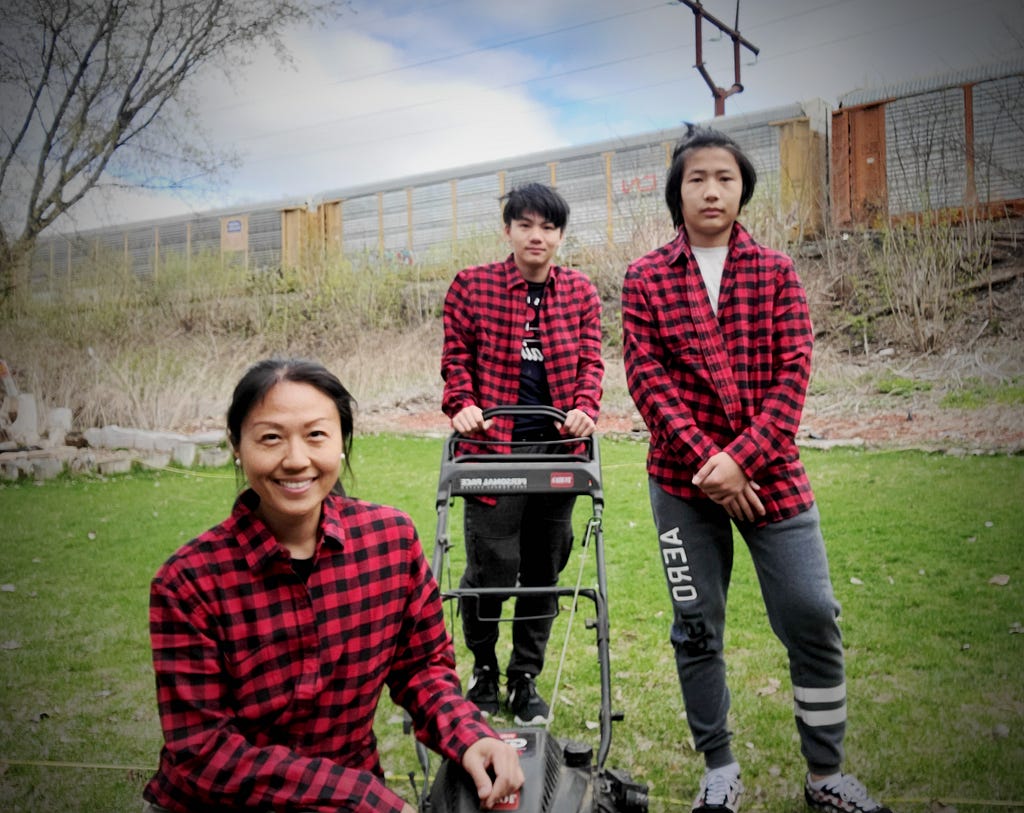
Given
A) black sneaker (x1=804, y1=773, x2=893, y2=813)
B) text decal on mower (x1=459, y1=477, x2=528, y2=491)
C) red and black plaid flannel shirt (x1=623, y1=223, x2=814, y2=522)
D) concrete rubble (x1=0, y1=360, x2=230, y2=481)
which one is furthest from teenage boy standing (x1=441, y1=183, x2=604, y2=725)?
concrete rubble (x1=0, y1=360, x2=230, y2=481)

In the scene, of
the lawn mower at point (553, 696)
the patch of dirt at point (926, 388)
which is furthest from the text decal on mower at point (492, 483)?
the patch of dirt at point (926, 388)

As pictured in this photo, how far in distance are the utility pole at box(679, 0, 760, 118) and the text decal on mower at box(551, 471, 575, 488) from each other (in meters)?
2.97

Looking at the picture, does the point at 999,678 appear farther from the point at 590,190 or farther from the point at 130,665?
the point at 590,190

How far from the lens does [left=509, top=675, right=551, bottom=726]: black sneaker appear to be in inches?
94.0

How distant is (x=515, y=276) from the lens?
7.87 feet

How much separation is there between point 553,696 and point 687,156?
3.55 feet

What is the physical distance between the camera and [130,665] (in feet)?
9.93

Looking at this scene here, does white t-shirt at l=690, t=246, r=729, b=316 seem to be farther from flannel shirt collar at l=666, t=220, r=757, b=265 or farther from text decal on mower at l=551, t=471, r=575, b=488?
text decal on mower at l=551, t=471, r=575, b=488

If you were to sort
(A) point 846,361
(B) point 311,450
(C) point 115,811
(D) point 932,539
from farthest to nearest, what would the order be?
1. (A) point 846,361
2. (D) point 932,539
3. (C) point 115,811
4. (B) point 311,450

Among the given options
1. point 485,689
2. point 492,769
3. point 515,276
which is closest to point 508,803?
point 492,769

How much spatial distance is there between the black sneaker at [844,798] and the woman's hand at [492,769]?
2.69 feet

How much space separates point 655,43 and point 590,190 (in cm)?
293

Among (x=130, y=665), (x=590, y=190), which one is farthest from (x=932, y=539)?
(x=590, y=190)

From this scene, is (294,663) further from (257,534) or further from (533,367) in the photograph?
(533,367)
